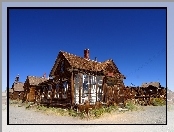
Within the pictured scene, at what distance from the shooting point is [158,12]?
15.8ft

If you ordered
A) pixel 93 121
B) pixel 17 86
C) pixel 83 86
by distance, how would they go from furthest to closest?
pixel 83 86 → pixel 93 121 → pixel 17 86

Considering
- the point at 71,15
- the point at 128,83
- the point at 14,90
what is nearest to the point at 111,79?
the point at 128,83

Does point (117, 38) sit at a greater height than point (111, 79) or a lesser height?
greater

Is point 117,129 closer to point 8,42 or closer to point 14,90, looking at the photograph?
point 14,90

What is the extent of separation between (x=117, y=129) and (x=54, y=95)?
4.03 ft

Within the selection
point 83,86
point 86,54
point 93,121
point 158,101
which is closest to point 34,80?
point 83,86

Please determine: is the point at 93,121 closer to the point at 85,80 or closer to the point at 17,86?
the point at 85,80

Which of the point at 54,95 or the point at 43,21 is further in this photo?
the point at 54,95

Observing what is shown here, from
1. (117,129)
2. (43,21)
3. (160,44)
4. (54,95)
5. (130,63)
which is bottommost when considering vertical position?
(117,129)

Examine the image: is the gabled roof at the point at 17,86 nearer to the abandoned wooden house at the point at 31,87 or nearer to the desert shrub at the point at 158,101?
the abandoned wooden house at the point at 31,87

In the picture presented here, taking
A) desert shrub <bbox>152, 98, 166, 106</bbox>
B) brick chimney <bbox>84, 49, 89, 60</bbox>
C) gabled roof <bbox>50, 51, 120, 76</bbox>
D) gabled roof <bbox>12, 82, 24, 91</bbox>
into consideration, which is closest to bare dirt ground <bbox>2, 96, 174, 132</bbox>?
desert shrub <bbox>152, 98, 166, 106</bbox>

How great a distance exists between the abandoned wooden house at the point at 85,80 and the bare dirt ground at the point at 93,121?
0.31 m

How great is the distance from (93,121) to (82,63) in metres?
0.95

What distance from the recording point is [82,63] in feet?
16.5
